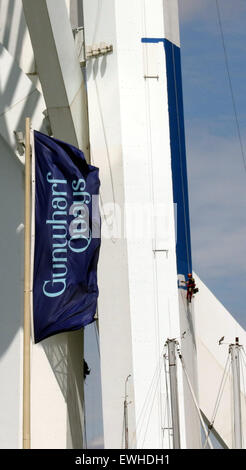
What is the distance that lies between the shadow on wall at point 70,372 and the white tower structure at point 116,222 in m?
0.02

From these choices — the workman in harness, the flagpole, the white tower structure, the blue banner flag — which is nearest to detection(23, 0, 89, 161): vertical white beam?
the white tower structure

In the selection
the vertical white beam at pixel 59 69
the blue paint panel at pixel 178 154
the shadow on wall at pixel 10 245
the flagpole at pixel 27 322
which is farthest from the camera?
the blue paint panel at pixel 178 154

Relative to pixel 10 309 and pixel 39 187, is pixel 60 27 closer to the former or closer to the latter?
pixel 39 187

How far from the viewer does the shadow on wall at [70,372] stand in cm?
1428

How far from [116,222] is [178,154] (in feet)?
5.46

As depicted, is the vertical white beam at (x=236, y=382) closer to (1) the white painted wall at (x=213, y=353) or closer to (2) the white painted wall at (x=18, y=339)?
(2) the white painted wall at (x=18, y=339)

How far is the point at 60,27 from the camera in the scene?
12.9 m

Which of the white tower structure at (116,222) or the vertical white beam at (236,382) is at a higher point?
the white tower structure at (116,222)

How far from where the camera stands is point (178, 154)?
49.2 feet

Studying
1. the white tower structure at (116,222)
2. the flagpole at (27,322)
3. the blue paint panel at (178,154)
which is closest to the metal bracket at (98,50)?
the white tower structure at (116,222)

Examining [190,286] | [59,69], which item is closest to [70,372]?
[190,286]

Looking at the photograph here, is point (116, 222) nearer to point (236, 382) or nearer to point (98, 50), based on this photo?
point (98, 50)
